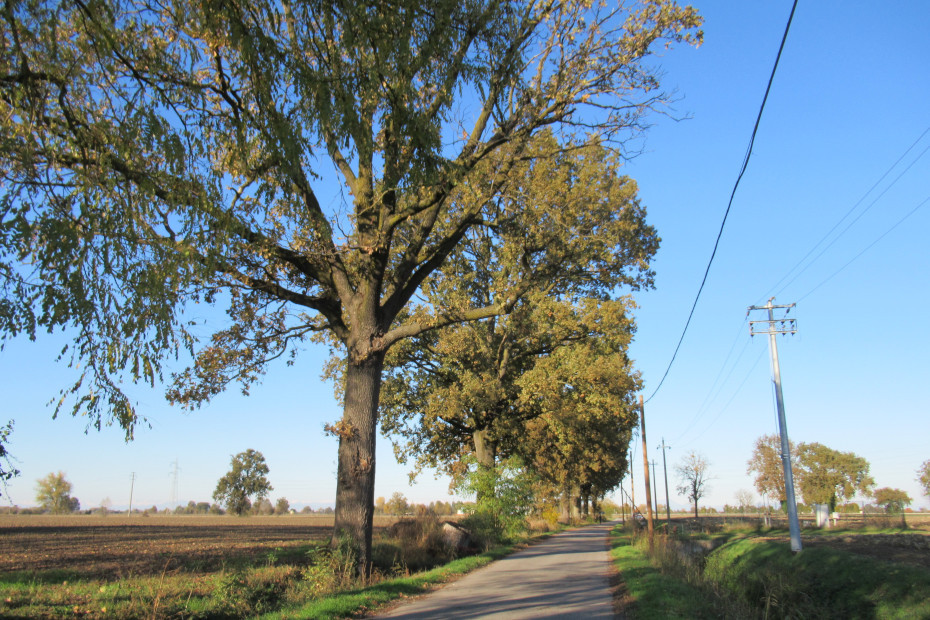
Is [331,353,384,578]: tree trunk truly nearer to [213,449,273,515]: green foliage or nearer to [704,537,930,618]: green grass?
[704,537,930,618]: green grass

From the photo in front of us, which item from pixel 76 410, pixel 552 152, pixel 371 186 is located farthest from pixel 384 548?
pixel 76 410

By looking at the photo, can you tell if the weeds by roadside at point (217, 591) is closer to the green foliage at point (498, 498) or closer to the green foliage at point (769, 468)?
the green foliage at point (498, 498)

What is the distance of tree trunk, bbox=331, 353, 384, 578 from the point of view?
11305 millimetres

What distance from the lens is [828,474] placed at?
84.4 metres

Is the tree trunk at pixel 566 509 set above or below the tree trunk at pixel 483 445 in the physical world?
below

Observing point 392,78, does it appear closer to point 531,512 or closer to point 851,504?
point 531,512

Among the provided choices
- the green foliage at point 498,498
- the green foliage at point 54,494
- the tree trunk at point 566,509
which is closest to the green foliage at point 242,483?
the green foliage at point 54,494

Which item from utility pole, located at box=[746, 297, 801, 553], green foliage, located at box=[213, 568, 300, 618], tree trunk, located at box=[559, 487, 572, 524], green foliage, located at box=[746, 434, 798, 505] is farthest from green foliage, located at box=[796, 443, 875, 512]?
green foliage, located at box=[213, 568, 300, 618]

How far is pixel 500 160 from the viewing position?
39.9 ft

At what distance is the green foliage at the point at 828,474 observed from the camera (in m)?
83.5

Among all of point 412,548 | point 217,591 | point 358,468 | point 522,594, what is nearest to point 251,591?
point 217,591

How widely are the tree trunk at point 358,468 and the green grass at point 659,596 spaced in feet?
16.1

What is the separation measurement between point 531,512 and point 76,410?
23192 millimetres

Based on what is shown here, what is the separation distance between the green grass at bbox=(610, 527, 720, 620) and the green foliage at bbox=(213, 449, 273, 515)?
98.4 metres
